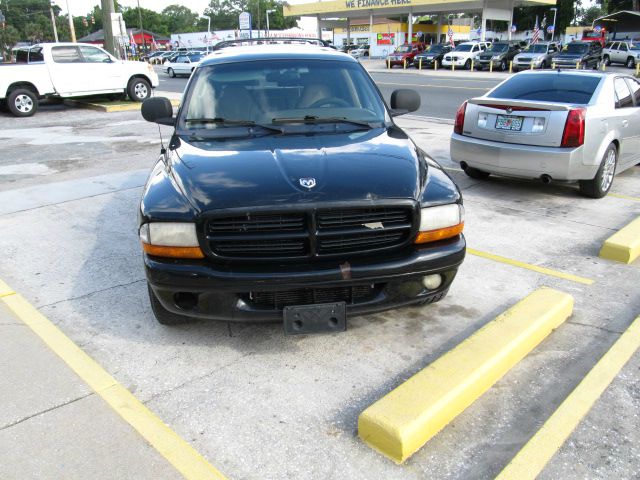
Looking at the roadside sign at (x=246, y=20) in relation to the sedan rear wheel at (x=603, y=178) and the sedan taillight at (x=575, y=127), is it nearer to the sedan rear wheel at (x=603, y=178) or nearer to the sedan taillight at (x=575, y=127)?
the sedan rear wheel at (x=603, y=178)

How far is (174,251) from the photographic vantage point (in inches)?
123

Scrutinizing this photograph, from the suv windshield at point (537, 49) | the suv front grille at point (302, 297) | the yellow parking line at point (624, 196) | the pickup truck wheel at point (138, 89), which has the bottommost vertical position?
the yellow parking line at point (624, 196)

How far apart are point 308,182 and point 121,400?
159 centimetres

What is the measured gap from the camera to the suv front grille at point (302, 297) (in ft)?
10.1

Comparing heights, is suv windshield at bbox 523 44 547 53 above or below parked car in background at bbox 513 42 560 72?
above

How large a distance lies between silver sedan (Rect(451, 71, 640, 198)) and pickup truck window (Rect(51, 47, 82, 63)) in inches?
498

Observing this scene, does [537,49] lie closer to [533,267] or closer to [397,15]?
[397,15]

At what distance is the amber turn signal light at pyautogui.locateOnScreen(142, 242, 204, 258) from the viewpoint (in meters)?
3.09

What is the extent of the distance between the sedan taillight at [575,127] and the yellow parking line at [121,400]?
531cm

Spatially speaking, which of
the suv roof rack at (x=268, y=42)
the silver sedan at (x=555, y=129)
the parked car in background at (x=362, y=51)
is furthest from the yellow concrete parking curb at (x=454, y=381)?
the parked car in background at (x=362, y=51)

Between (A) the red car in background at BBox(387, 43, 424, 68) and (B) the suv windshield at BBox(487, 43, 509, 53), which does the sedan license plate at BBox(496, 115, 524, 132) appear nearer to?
(B) the suv windshield at BBox(487, 43, 509, 53)

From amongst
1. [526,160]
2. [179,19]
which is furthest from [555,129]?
[179,19]

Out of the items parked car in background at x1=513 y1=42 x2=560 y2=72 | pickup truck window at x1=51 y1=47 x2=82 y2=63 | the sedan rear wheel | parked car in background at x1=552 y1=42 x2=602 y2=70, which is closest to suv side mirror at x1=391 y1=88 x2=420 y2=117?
the sedan rear wheel

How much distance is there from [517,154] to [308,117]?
325 centimetres
